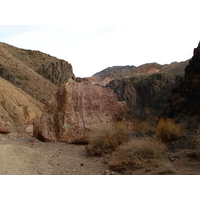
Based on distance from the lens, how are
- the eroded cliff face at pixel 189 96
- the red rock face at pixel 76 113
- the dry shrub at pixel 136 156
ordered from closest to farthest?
1. the dry shrub at pixel 136 156
2. the red rock face at pixel 76 113
3. the eroded cliff face at pixel 189 96

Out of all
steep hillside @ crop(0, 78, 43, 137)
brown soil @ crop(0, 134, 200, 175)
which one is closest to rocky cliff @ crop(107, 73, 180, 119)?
steep hillside @ crop(0, 78, 43, 137)

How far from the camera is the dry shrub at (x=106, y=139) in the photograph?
324 inches

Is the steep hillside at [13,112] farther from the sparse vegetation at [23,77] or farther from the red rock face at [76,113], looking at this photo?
the sparse vegetation at [23,77]

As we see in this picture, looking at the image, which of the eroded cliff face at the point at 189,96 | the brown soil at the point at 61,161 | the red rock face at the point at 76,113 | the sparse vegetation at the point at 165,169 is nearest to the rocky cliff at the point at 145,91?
the eroded cliff face at the point at 189,96

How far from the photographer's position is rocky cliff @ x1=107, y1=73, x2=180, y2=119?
176 ft

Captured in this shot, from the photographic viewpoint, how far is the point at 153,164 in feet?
20.9

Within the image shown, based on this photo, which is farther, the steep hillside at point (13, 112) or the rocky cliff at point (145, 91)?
the rocky cliff at point (145, 91)

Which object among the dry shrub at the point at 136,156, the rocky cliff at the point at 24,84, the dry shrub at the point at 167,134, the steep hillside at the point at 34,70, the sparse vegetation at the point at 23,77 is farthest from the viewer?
the sparse vegetation at the point at 23,77

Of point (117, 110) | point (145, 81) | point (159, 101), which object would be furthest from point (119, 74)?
point (117, 110)

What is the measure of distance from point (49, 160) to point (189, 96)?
9942mm

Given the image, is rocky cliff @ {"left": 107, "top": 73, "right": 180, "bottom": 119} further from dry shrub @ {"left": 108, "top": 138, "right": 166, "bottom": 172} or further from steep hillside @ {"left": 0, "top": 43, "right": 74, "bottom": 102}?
dry shrub @ {"left": 108, "top": 138, "right": 166, "bottom": 172}

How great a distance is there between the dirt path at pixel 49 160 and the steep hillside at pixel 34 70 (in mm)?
23761

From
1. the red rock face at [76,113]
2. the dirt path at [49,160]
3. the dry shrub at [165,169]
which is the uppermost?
the red rock face at [76,113]

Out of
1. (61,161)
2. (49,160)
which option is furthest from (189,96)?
(49,160)
